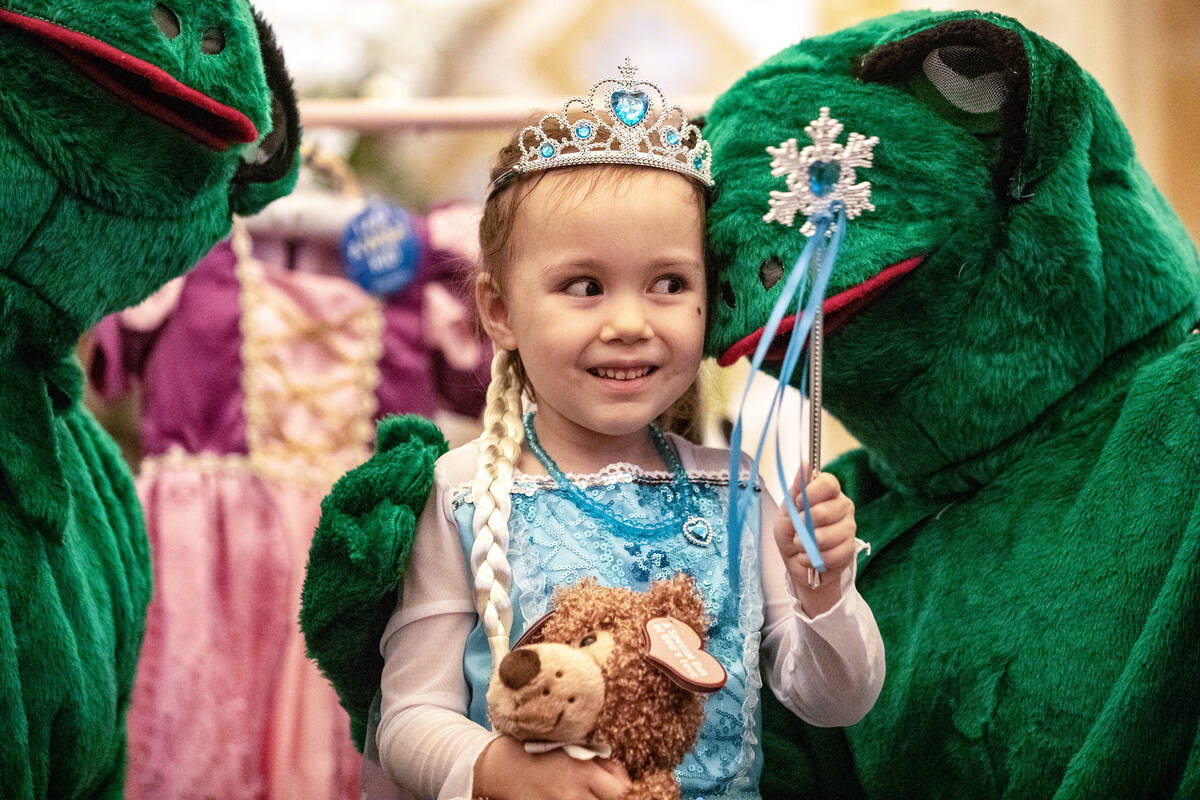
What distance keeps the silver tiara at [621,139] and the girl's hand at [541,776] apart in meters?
0.50

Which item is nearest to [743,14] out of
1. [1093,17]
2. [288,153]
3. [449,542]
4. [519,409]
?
[1093,17]

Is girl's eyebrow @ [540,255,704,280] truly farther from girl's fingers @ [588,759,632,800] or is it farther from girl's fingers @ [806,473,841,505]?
girl's fingers @ [588,759,632,800]

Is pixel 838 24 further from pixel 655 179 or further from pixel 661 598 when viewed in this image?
pixel 661 598

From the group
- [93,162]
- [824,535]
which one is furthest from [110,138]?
[824,535]

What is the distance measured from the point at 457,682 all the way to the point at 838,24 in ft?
4.86

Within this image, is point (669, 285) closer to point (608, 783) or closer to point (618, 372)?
point (618, 372)

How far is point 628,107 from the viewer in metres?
1.07

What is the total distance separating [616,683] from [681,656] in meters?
0.05

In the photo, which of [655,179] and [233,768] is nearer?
[655,179]

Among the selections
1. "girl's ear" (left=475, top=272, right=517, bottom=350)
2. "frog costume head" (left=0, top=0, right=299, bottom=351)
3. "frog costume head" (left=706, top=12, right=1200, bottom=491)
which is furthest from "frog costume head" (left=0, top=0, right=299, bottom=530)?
"frog costume head" (left=706, top=12, right=1200, bottom=491)

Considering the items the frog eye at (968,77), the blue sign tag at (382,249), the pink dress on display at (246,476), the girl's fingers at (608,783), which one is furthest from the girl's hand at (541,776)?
the blue sign tag at (382,249)

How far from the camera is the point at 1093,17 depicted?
1.81 m

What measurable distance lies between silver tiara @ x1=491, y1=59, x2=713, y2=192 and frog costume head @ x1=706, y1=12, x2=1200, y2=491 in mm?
57

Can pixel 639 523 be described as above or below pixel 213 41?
below
